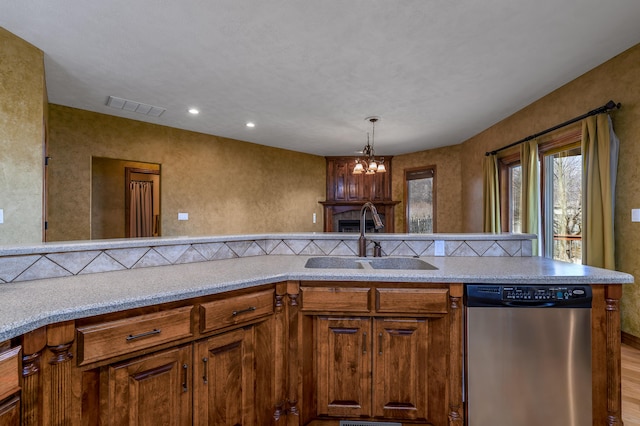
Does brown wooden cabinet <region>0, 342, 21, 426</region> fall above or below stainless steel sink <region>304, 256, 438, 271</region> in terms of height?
below

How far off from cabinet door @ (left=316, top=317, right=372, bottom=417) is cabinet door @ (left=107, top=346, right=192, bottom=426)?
26.6 inches

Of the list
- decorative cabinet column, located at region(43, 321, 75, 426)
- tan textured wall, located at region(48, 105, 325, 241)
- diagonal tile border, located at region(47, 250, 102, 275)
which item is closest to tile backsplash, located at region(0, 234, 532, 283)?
diagonal tile border, located at region(47, 250, 102, 275)

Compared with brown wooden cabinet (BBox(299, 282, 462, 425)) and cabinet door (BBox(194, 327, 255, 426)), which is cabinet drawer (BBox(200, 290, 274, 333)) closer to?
cabinet door (BBox(194, 327, 255, 426))

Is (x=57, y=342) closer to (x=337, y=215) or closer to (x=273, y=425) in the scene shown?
(x=273, y=425)

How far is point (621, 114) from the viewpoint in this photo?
8.82 feet

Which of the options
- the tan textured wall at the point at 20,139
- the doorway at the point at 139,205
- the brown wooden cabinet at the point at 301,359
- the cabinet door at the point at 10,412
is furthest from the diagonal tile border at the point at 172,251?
the doorway at the point at 139,205

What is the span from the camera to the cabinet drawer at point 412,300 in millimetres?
1563

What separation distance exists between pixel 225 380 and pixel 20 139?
8.46 feet

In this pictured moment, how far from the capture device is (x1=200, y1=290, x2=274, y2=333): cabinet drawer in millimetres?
1351

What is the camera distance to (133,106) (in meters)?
3.70

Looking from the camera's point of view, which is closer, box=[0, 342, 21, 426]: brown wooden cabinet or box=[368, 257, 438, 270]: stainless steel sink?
box=[0, 342, 21, 426]: brown wooden cabinet

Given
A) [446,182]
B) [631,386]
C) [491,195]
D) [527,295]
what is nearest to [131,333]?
[527,295]

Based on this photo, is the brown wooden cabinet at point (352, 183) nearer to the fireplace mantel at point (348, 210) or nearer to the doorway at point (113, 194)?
the fireplace mantel at point (348, 210)

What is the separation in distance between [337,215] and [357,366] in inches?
203
